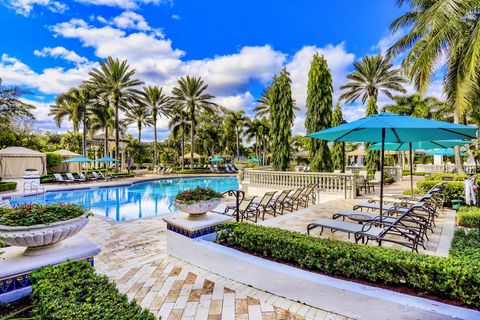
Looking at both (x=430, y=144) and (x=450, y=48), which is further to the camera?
(x=450, y=48)

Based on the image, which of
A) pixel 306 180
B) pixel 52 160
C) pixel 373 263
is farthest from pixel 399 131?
pixel 52 160

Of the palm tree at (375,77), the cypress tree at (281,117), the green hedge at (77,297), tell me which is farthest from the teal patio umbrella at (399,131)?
the palm tree at (375,77)

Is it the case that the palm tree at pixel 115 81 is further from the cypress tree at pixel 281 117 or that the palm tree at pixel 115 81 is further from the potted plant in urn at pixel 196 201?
the potted plant in urn at pixel 196 201

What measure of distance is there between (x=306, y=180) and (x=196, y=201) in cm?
763

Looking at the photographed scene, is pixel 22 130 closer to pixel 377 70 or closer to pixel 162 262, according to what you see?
pixel 162 262

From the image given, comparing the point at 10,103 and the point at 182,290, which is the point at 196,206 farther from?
the point at 10,103

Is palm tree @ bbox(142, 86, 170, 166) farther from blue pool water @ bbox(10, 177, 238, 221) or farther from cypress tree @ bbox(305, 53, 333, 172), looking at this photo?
cypress tree @ bbox(305, 53, 333, 172)

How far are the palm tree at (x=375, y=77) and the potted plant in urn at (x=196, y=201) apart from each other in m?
22.4

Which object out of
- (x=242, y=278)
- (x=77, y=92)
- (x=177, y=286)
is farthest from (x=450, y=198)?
(x=77, y=92)

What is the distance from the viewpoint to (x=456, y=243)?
14.0 feet

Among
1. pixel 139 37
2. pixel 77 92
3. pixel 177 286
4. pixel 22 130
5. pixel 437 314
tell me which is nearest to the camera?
pixel 437 314

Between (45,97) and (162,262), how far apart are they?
3399 centimetres

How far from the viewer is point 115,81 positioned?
25656 mm

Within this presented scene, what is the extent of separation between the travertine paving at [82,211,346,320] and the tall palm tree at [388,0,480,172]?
9.96 m
